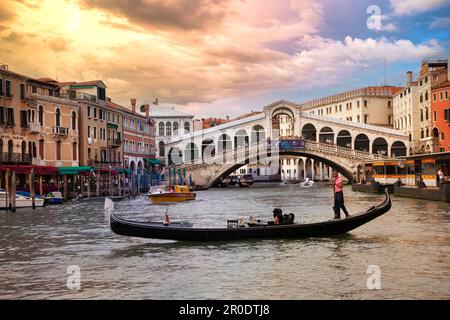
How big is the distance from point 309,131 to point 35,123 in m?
21.2

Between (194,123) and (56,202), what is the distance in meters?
29.6

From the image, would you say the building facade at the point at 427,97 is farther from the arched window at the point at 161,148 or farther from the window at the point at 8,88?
the window at the point at 8,88

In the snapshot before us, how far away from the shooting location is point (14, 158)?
22.4 meters

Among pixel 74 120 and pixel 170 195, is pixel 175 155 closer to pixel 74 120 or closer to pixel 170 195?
pixel 74 120

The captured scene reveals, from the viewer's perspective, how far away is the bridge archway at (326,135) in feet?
132

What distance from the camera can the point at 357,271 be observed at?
7.65 metres

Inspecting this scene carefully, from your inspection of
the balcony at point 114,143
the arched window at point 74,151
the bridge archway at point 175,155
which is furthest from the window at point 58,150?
the bridge archway at point 175,155

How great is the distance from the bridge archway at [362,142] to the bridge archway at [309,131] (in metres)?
2.84

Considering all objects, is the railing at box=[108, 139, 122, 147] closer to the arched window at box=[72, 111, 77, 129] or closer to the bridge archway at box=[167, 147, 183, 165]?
the arched window at box=[72, 111, 77, 129]

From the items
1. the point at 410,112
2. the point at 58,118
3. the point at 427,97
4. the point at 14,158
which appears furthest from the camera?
the point at 410,112

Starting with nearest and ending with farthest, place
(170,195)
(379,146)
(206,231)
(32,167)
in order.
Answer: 1. (206,231)
2. (32,167)
3. (170,195)
4. (379,146)

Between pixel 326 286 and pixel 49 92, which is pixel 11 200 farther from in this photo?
pixel 326 286

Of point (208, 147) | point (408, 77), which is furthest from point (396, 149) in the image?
point (208, 147)
